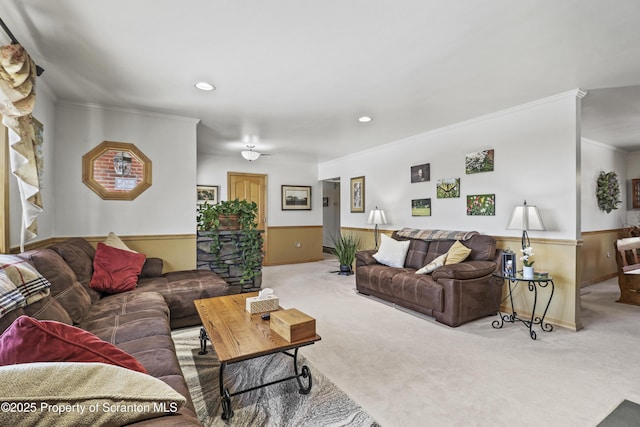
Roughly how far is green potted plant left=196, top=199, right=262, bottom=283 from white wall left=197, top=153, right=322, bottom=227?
256 centimetres

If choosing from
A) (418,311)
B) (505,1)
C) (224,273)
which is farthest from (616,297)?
(224,273)

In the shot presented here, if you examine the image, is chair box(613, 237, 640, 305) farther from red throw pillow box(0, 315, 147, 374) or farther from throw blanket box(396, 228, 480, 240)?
red throw pillow box(0, 315, 147, 374)

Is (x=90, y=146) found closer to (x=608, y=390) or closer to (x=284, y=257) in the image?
(x=284, y=257)

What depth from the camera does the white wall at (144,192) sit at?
3.40 meters

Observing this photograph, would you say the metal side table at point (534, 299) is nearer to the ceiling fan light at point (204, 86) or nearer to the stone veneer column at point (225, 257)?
the stone veneer column at point (225, 257)

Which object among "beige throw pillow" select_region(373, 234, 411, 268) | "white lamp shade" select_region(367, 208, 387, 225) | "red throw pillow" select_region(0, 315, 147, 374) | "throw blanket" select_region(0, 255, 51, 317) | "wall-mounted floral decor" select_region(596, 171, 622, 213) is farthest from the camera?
"white lamp shade" select_region(367, 208, 387, 225)

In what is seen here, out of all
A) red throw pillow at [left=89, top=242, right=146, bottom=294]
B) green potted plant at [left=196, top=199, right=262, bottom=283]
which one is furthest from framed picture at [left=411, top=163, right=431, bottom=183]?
red throw pillow at [left=89, top=242, right=146, bottom=294]

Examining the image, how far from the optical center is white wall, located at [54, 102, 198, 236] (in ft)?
11.1

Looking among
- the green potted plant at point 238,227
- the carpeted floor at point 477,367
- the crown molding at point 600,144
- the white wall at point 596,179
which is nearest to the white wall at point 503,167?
the carpeted floor at point 477,367

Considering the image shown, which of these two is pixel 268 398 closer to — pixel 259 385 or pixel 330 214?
pixel 259 385

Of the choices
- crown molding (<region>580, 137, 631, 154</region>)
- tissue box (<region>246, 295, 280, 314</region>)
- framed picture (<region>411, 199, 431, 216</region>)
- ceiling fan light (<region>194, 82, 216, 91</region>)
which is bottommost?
tissue box (<region>246, 295, 280, 314</region>)

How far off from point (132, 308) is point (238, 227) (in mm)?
1862

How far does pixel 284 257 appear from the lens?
7062 mm

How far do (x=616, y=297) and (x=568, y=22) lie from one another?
4069 mm
